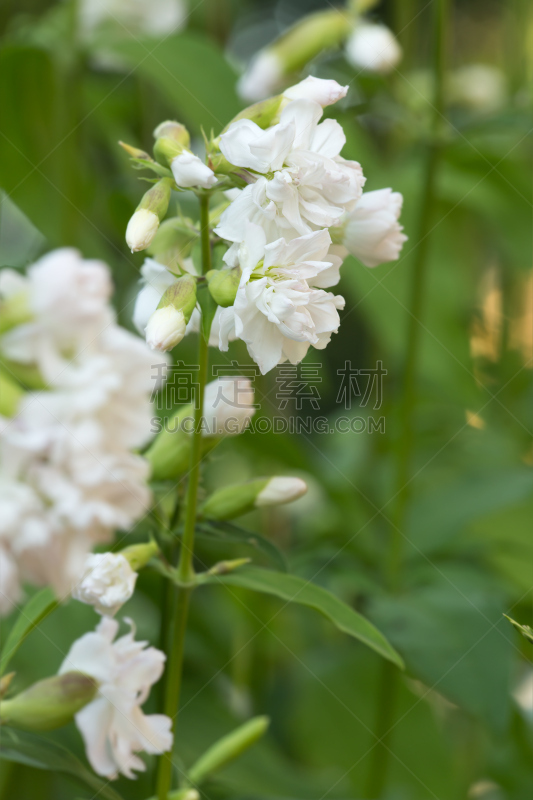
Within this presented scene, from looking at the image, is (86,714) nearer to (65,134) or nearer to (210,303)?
(210,303)

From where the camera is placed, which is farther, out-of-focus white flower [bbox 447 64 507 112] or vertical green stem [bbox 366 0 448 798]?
out-of-focus white flower [bbox 447 64 507 112]

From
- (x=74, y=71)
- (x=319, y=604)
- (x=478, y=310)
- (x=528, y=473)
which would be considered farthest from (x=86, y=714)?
(x=478, y=310)

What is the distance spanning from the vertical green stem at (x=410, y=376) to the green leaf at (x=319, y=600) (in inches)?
9.3

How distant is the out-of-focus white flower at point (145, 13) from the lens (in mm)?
653

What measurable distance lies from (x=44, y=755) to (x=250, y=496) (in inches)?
4.5

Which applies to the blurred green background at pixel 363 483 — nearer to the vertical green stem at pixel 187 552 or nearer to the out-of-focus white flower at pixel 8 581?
the vertical green stem at pixel 187 552

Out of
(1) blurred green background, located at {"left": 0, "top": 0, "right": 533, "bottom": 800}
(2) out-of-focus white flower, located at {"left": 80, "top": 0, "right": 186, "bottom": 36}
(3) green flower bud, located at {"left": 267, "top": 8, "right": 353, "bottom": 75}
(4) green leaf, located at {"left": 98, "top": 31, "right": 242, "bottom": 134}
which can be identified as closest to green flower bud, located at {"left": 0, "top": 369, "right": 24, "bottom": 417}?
(1) blurred green background, located at {"left": 0, "top": 0, "right": 533, "bottom": 800}

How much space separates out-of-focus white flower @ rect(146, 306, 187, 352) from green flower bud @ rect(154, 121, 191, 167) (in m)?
0.05

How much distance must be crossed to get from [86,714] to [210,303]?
0.14m

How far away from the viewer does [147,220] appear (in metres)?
0.25

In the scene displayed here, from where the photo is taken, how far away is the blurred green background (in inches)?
18.1

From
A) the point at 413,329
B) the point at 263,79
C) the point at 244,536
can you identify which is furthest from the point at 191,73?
the point at 244,536

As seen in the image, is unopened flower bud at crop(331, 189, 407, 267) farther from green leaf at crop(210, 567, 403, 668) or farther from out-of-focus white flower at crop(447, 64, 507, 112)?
out-of-focus white flower at crop(447, 64, 507, 112)

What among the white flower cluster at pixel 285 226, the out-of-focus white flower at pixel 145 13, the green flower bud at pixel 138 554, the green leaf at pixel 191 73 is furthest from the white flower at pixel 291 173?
the out-of-focus white flower at pixel 145 13
